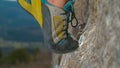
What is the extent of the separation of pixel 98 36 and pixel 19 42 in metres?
56.9

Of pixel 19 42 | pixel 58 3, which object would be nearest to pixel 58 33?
pixel 58 3

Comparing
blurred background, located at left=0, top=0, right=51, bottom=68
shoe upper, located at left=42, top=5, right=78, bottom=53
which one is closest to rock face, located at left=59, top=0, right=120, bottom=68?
shoe upper, located at left=42, top=5, right=78, bottom=53

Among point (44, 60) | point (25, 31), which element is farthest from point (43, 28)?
point (25, 31)

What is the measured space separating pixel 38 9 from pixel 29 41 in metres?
57.4

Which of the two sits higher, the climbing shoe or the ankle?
the ankle

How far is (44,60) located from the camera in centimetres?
3497

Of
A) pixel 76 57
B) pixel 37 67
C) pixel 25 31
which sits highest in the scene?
pixel 76 57

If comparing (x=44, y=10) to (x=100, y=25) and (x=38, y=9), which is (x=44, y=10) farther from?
(x=100, y=25)

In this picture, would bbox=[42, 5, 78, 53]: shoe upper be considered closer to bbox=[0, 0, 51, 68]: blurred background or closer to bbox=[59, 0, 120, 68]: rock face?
bbox=[59, 0, 120, 68]: rock face

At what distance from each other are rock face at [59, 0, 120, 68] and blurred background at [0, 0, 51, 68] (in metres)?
29.3

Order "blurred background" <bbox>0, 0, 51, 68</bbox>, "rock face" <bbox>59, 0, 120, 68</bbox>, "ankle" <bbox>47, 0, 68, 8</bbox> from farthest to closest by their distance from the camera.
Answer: "blurred background" <bbox>0, 0, 51, 68</bbox>
"ankle" <bbox>47, 0, 68, 8</bbox>
"rock face" <bbox>59, 0, 120, 68</bbox>

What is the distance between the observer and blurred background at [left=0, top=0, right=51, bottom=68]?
37.2 m

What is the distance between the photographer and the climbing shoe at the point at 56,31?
3432 millimetres

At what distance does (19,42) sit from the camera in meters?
59.9
